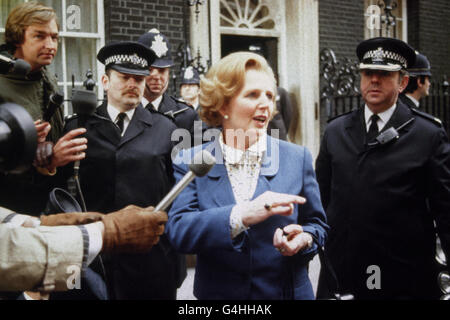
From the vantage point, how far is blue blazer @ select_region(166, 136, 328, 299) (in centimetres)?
229

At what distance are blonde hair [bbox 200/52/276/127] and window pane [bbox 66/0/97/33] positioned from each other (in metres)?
4.98

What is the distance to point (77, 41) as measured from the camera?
7.12 metres

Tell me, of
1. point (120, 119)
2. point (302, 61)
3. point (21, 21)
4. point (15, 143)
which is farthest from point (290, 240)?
point (302, 61)

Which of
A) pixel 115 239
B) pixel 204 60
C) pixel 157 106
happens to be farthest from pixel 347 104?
pixel 115 239

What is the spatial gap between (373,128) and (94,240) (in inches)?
81.8

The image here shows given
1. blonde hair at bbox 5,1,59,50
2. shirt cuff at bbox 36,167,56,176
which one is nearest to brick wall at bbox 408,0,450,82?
blonde hair at bbox 5,1,59,50

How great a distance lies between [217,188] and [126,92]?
4.11ft

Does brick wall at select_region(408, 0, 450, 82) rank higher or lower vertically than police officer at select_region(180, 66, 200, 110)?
higher

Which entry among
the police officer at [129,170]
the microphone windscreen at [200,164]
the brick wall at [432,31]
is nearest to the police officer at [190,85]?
the police officer at [129,170]

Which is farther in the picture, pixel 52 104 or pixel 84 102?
pixel 52 104

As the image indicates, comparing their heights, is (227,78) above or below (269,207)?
above

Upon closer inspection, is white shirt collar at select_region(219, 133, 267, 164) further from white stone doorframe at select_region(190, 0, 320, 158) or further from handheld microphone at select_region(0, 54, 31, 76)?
white stone doorframe at select_region(190, 0, 320, 158)

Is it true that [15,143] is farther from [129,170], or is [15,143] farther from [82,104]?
[129,170]
